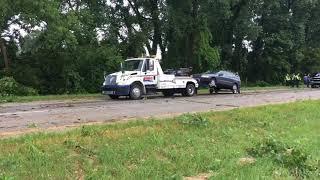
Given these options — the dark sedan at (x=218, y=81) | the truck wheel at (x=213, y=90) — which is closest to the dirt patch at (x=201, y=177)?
the dark sedan at (x=218, y=81)

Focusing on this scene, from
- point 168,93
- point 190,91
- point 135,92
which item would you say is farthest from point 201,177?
point 190,91

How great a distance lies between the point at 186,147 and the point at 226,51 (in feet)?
147

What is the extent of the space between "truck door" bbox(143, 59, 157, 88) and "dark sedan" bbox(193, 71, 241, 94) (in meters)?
6.60

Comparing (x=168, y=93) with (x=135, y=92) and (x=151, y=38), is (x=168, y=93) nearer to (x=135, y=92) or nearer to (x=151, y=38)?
(x=135, y=92)

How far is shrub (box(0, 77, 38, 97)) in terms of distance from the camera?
3100 cm

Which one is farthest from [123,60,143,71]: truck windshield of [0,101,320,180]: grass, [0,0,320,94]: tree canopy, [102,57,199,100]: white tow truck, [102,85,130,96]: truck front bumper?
[0,101,320,180]: grass

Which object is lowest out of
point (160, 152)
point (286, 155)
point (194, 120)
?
point (286, 155)

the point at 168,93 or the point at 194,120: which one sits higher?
the point at 168,93

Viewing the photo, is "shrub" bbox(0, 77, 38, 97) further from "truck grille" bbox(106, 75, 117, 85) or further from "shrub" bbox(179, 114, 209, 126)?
"shrub" bbox(179, 114, 209, 126)

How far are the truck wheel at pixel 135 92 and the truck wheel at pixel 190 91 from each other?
153 inches

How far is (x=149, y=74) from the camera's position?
28.9 m

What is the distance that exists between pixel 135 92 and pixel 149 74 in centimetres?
159

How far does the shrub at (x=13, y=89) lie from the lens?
102 feet

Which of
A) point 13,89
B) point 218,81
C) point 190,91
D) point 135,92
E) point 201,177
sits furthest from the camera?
point 218,81
